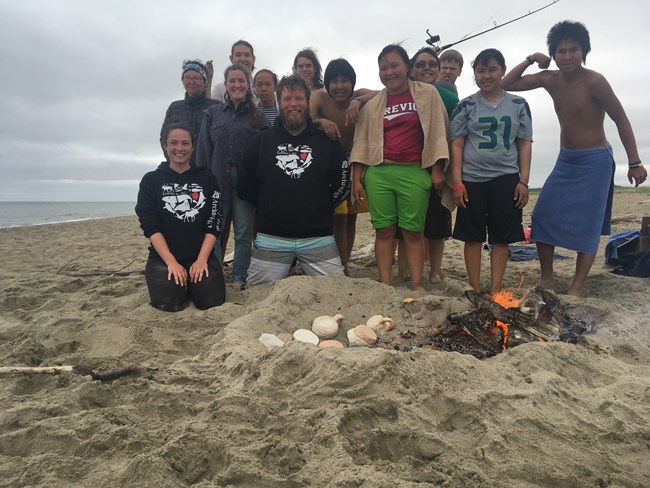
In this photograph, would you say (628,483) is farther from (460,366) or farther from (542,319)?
(542,319)

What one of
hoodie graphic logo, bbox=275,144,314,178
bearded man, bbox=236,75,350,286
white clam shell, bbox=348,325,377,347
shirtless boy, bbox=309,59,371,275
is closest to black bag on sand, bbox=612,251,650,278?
shirtless boy, bbox=309,59,371,275

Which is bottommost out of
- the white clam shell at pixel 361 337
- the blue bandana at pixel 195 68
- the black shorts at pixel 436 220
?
the white clam shell at pixel 361 337

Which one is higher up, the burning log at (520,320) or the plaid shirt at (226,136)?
the plaid shirt at (226,136)

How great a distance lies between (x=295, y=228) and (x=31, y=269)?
13.5ft

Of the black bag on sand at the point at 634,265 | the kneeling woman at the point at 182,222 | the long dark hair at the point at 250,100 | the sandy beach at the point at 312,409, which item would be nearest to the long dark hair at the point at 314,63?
the long dark hair at the point at 250,100

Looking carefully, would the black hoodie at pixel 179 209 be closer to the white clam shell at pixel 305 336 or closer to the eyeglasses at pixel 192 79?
the eyeglasses at pixel 192 79

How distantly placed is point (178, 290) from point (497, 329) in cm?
247

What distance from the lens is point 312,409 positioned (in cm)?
193

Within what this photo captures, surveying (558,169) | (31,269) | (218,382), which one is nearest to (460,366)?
(218,382)

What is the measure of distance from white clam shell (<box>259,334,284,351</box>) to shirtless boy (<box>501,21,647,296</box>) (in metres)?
2.79

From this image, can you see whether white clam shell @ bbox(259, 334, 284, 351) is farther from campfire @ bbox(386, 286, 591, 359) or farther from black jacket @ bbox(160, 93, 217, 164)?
black jacket @ bbox(160, 93, 217, 164)

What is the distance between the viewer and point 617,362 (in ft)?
8.08

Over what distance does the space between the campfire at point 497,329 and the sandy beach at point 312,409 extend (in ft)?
0.54

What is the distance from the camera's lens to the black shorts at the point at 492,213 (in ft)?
12.4
